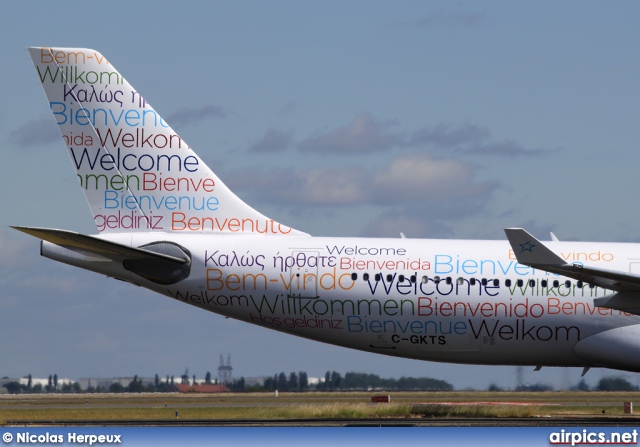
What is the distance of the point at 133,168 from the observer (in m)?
29.5

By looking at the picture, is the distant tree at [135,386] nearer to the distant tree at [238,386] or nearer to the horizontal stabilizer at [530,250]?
the distant tree at [238,386]

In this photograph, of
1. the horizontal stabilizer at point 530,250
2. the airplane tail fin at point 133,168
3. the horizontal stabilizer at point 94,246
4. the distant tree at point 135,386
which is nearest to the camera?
the horizontal stabilizer at point 530,250

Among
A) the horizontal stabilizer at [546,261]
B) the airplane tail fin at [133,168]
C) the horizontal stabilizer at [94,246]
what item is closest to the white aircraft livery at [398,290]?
the horizontal stabilizer at [94,246]

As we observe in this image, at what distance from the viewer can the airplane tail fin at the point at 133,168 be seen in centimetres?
2934

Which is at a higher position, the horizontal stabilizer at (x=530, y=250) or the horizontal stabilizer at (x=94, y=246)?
the horizontal stabilizer at (x=94, y=246)

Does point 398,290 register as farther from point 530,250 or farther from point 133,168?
point 133,168

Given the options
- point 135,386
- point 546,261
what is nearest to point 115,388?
point 135,386

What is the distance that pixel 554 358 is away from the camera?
28172mm

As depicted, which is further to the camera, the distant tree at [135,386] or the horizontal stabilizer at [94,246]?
the distant tree at [135,386]

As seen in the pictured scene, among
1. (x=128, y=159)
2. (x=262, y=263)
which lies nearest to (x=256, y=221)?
(x=262, y=263)

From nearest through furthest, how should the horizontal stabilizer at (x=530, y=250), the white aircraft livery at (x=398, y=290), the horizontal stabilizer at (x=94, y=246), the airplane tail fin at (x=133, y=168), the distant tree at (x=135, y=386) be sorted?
the horizontal stabilizer at (x=530, y=250), the horizontal stabilizer at (x=94, y=246), the white aircraft livery at (x=398, y=290), the airplane tail fin at (x=133, y=168), the distant tree at (x=135, y=386)

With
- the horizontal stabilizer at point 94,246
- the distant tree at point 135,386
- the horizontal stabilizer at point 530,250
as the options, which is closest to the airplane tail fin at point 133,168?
the horizontal stabilizer at point 94,246

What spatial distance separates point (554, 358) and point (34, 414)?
1649 cm

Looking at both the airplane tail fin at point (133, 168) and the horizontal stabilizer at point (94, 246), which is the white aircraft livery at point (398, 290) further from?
the airplane tail fin at point (133, 168)
